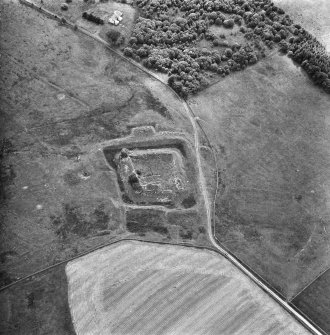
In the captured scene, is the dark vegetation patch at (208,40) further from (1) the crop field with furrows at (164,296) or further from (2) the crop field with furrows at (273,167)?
(1) the crop field with furrows at (164,296)

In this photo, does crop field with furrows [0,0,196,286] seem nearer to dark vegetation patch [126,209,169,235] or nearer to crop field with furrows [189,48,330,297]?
dark vegetation patch [126,209,169,235]

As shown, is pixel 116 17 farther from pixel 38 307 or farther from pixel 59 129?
pixel 38 307

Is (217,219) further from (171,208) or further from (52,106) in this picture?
(52,106)

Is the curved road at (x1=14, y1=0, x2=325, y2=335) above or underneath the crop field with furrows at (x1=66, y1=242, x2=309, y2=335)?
above

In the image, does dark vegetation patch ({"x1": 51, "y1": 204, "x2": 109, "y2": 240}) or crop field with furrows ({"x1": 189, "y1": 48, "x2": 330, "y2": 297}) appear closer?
dark vegetation patch ({"x1": 51, "y1": 204, "x2": 109, "y2": 240})

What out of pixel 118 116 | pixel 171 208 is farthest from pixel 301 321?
pixel 118 116

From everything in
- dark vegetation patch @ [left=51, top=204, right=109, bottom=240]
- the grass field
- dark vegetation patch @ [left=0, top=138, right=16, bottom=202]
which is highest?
the grass field

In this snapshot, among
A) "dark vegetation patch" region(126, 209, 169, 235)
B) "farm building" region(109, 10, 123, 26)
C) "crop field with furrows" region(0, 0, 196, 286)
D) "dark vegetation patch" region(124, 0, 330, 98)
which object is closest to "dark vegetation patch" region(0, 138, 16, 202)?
"crop field with furrows" region(0, 0, 196, 286)
